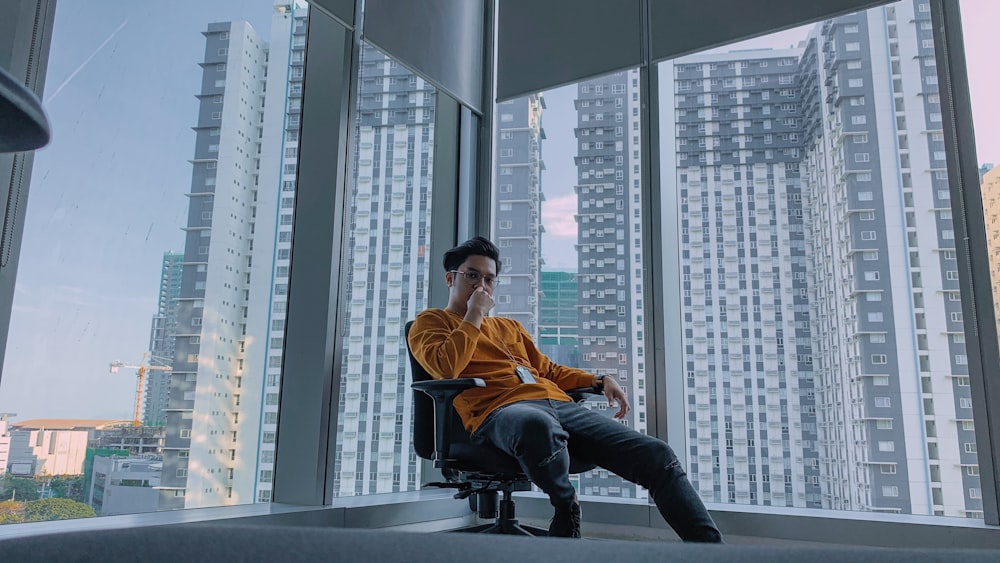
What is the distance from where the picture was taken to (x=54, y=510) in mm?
2047

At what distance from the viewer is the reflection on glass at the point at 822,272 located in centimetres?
283

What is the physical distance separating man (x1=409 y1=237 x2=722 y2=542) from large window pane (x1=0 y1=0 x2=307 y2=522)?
721 millimetres

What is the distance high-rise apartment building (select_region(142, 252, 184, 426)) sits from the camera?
2.30 meters

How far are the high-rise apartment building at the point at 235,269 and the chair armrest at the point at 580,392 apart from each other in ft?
3.74

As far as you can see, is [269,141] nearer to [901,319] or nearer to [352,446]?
[352,446]

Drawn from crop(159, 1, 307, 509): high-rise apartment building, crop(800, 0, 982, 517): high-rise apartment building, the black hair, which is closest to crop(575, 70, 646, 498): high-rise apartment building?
crop(800, 0, 982, 517): high-rise apartment building

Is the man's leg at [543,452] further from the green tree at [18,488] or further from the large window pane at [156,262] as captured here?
the green tree at [18,488]

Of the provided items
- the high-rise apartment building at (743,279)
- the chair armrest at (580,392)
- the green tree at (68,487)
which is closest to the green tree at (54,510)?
the green tree at (68,487)

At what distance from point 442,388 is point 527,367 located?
50cm

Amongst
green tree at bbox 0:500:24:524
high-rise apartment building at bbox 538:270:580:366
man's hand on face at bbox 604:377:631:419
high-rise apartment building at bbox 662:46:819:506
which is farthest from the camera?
high-rise apartment building at bbox 538:270:580:366

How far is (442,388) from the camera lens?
2320 mm

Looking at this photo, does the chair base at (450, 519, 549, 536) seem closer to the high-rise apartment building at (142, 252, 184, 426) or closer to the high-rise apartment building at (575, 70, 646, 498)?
the high-rise apartment building at (575, 70, 646, 498)

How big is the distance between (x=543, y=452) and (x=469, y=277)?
0.86 metres

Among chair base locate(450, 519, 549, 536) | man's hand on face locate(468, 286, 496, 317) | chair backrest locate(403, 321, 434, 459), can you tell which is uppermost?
man's hand on face locate(468, 286, 496, 317)
